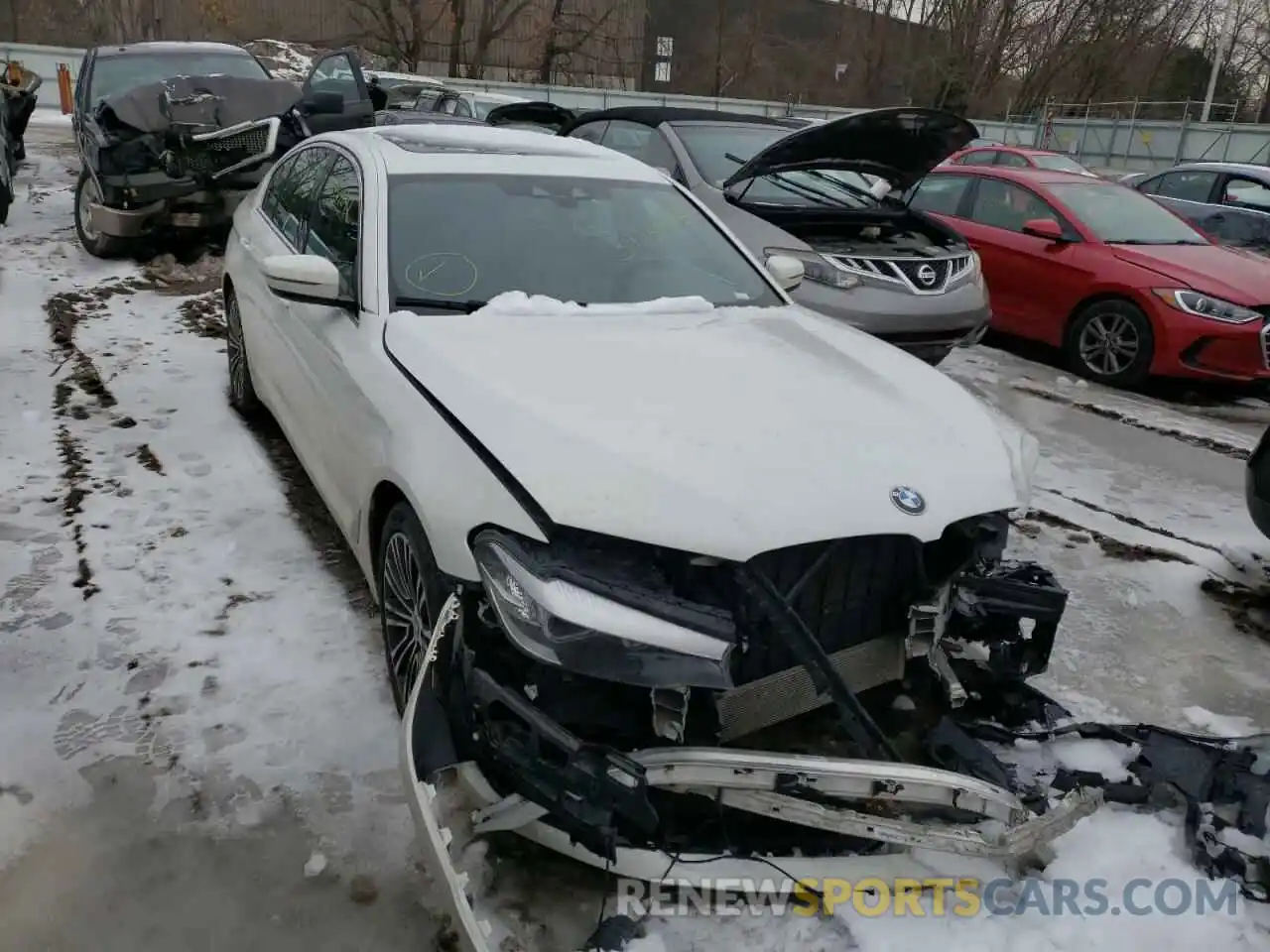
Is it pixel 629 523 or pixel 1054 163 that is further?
pixel 1054 163

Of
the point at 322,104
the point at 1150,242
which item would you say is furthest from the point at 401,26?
the point at 1150,242

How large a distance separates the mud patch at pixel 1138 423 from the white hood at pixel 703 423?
373cm

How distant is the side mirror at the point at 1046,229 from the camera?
7.58 m

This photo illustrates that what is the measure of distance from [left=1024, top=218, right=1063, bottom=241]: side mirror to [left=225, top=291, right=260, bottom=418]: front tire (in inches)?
233

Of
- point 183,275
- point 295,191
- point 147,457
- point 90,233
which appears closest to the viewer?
point 295,191

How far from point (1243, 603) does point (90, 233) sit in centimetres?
940

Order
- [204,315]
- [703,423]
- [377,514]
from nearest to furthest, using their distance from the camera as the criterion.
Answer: [703,423], [377,514], [204,315]

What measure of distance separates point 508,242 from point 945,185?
20.9ft

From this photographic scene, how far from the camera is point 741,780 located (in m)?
2.18

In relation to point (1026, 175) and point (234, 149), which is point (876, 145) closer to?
point (1026, 175)

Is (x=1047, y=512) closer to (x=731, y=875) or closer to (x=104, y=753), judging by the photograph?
(x=731, y=875)

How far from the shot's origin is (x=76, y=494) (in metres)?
4.41

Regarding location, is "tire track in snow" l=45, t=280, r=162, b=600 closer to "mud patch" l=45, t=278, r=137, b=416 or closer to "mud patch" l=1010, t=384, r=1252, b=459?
"mud patch" l=45, t=278, r=137, b=416

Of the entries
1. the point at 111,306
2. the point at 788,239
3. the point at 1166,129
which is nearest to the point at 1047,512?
the point at 788,239
